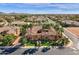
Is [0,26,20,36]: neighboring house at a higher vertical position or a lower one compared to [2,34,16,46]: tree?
higher

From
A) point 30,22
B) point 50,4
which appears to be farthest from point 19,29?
point 50,4

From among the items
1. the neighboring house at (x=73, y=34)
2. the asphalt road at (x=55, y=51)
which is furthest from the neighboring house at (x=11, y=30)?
the neighboring house at (x=73, y=34)

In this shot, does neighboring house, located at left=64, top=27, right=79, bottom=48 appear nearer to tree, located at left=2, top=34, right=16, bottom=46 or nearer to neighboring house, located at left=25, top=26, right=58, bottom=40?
neighboring house, located at left=25, top=26, right=58, bottom=40

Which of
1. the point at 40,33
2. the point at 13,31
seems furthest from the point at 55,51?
the point at 13,31

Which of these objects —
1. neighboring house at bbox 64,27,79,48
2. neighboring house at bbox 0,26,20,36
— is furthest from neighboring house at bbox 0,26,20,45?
neighboring house at bbox 64,27,79,48

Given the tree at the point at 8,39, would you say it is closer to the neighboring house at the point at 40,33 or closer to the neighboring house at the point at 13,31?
the neighboring house at the point at 13,31

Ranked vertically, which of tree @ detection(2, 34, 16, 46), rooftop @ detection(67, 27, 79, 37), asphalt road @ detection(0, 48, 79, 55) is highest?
rooftop @ detection(67, 27, 79, 37)

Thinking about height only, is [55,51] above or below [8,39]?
below

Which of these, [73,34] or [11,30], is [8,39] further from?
[73,34]
